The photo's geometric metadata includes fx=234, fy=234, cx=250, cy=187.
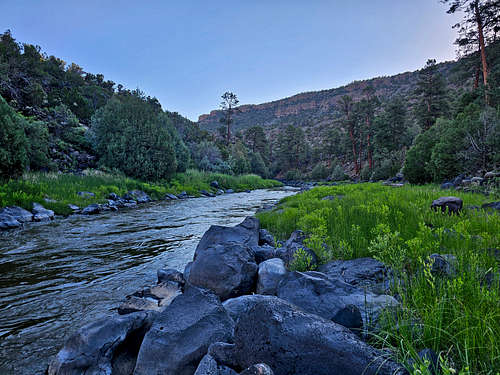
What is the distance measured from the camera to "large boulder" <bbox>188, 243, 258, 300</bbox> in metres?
3.36

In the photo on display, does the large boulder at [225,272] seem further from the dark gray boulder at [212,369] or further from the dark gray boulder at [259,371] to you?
the dark gray boulder at [259,371]

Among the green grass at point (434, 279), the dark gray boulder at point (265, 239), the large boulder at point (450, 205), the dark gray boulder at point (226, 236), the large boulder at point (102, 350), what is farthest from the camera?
the dark gray boulder at point (265, 239)

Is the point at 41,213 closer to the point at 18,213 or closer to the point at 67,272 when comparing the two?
the point at 18,213

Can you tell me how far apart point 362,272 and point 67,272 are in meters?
5.23

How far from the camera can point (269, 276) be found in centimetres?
326

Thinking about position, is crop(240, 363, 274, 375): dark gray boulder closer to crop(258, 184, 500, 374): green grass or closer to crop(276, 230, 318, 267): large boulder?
crop(258, 184, 500, 374): green grass

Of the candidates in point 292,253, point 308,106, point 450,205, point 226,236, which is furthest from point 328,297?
point 308,106

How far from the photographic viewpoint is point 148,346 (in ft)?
6.72

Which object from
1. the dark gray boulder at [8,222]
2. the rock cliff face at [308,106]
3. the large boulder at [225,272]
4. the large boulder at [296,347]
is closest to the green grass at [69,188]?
the dark gray boulder at [8,222]

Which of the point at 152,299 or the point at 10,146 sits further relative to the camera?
the point at 10,146

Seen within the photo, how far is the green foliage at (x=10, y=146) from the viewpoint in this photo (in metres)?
10.1

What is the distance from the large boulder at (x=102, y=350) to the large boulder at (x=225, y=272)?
116 centimetres

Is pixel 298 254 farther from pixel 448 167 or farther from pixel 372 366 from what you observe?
pixel 448 167

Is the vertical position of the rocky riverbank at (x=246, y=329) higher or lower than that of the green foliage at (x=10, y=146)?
lower
